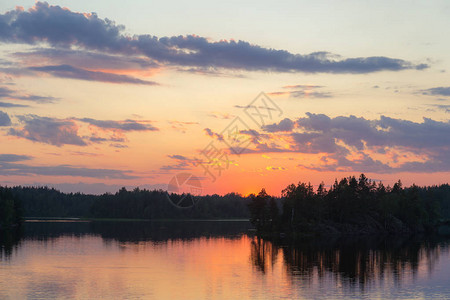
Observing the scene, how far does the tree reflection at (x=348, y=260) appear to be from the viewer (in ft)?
318

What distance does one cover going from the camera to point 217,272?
98.8m

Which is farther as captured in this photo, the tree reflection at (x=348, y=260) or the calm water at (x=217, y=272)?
the tree reflection at (x=348, y=260)

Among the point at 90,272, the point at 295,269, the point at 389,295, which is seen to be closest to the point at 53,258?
the point at 90,272

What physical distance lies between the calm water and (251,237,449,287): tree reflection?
7.8 inches

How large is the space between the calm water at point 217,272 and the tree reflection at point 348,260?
20cm

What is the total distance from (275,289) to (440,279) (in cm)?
3389

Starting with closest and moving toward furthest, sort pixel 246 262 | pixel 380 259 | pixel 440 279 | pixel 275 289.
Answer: pixel 275 289 → pixel 440 279 → pixel 246 262 → pixel 380 259

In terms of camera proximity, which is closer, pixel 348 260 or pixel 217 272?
pixel 217 272

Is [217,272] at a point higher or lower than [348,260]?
higher

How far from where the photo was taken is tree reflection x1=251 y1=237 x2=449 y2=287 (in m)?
97.0

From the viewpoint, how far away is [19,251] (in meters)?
132

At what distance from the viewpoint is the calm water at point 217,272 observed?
7625 centimetres

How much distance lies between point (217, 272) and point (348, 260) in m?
38.6

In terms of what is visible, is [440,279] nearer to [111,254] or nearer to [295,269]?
[295,269]
